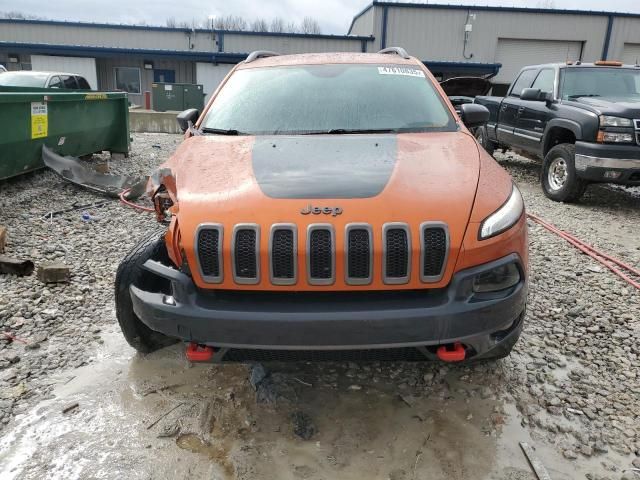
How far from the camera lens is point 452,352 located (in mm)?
2242

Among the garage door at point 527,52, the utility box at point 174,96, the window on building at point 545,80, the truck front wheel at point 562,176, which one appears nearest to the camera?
the truck front wheel at point 562,176

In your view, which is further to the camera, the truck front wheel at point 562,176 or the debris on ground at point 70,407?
the truck front wheel at point 562,176

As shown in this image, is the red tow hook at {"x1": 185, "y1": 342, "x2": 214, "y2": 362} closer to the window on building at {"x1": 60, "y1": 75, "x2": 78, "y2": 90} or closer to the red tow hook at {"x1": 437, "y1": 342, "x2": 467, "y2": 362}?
the red tow hook at {"x1": 437, "y1": 342, "x2": 467, "y2": 362}

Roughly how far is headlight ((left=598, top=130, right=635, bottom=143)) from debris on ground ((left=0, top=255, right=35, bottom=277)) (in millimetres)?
6536

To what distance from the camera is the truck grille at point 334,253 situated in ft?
6.97

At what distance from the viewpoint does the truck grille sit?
2123mm

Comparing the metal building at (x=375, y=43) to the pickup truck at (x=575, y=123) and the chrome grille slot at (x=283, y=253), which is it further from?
the chrome grille slot at (x=283, y=253)

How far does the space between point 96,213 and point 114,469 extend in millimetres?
4599

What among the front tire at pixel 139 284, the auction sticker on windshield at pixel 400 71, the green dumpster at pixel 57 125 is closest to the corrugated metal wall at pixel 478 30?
the green dumpster at pixel 57 125

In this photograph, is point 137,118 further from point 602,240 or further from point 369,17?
point 369,17

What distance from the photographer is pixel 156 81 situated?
1062 inches

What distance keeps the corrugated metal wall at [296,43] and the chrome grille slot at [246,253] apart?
25.9 metres

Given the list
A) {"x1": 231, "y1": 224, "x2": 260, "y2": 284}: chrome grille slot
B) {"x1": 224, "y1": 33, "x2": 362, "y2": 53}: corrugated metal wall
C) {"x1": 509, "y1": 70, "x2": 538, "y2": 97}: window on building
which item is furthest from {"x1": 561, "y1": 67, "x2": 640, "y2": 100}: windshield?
{"x1": 224, "y1": 33, "x2": 362, "y2": 53}: corrugated metal wall

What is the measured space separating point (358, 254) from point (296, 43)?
88.6ft
